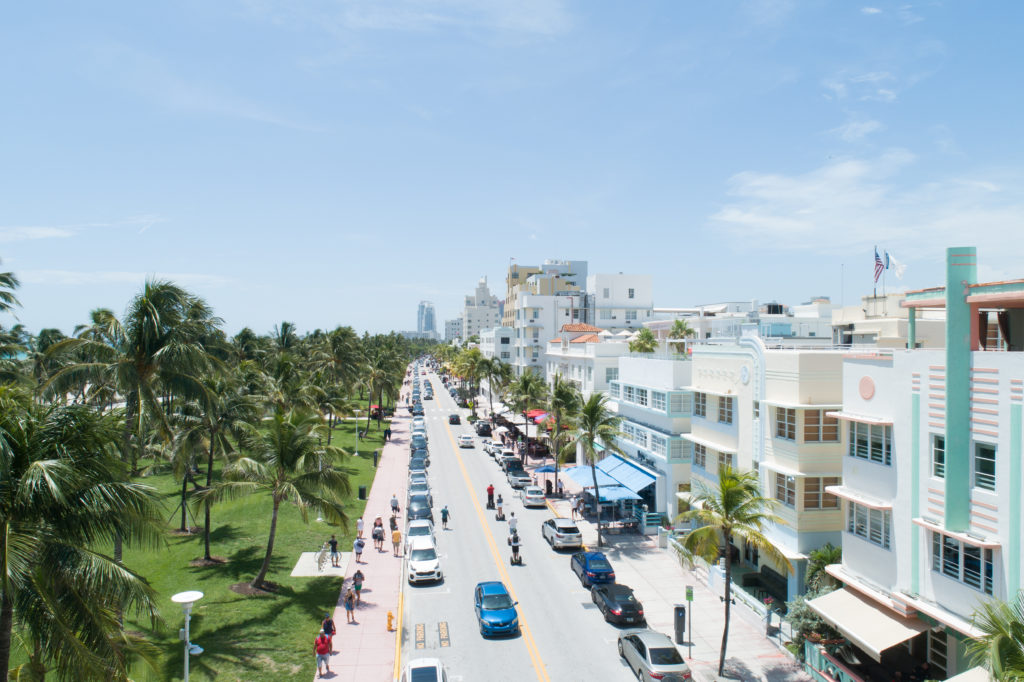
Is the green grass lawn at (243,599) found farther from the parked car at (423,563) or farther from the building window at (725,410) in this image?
the building window at (725,410)

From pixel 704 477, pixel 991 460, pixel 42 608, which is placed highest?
pixel 991 460

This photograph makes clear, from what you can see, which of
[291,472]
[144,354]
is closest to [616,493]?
[291,472]

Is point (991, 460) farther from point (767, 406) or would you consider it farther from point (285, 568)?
point (285, 568)

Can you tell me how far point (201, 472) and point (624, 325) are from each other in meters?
62.8

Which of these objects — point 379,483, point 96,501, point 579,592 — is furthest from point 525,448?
point 96,501

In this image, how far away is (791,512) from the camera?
24031 millimetres

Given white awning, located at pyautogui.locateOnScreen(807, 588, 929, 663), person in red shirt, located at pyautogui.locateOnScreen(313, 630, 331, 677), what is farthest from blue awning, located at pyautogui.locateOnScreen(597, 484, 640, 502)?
person in red shirt, located at pyautogui.locateOnScreen(313, 630, 331, 677)

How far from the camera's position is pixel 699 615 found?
24234 millimetres

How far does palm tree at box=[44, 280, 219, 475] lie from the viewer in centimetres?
2055

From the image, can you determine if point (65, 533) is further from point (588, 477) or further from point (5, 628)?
point (588, 477)

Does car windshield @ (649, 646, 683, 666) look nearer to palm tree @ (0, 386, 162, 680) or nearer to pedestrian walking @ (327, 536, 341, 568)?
palm tree @ (0, 386, 162, 680)

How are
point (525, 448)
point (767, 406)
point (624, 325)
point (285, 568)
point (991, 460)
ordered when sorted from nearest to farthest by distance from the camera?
point (991, 460) → point (767, 406) → point (285, 568) → point (525, 448) → point (624, 325)

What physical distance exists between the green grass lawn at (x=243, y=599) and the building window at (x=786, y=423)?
1826 cm

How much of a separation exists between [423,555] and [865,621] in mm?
17099
